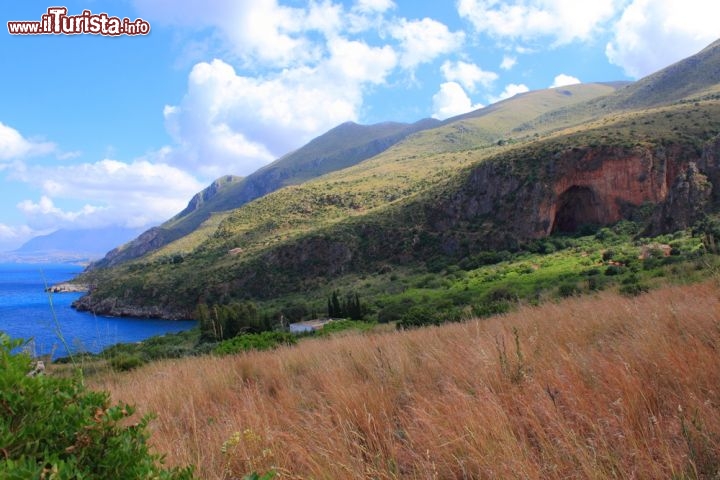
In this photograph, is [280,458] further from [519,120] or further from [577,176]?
[519,120]

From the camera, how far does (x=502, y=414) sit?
2.52 meters

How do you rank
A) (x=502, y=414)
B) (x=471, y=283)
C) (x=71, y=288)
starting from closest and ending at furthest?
(x=502, y=414)
(x=471, y=283)
(x=71, y=288)

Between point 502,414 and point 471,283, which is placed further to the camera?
point 471,283

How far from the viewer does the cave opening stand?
6172 cm

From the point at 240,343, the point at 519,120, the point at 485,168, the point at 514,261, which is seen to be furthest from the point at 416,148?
the point at 240,343

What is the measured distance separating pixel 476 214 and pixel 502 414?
67881 millimetres

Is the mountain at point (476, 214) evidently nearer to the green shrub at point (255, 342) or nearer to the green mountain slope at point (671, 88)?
the green mountain slope at point (671, 88)

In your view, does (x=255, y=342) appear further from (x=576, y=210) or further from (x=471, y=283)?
(x=576, y=210)

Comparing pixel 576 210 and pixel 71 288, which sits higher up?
pixel 71 288

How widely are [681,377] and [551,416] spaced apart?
951 millimetres

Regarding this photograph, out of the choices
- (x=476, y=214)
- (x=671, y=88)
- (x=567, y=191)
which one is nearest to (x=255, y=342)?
(x=476, y=214)

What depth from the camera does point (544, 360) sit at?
12.0ft

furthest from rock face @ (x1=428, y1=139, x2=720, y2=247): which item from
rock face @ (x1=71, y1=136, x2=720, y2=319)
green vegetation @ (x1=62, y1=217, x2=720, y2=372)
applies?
green vegetation @ (x1=62, y1=217, x2=720, y2=372)

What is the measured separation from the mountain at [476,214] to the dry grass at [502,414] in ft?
160
